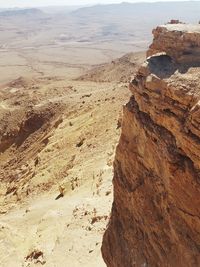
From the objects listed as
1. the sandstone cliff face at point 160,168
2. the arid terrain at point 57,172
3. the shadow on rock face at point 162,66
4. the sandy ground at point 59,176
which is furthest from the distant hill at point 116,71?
the shadow on rock face at point 162,66

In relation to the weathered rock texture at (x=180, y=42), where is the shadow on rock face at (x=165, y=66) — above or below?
below

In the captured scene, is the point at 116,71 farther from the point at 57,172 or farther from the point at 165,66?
the point at 165,66

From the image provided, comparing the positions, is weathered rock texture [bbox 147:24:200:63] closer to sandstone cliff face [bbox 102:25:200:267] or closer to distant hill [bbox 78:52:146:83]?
sandstone cliff face [bbox 102:25:200:267]

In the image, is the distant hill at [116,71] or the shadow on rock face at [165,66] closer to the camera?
the shadow on rock face at [165,66]

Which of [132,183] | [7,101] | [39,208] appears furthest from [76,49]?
[132,183]

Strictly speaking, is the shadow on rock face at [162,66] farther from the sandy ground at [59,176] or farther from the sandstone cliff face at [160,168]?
the sandy ground at [59,176]

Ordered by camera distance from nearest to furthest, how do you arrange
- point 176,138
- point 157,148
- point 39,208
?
point 176,138 < point 157,148 < point 39,208

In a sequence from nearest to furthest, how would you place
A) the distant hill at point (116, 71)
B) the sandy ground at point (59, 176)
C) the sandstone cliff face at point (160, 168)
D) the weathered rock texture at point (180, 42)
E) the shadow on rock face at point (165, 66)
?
the sandstone cliff face at point (160, 168) < the shadow on rock face at point (165, 66) < the weathered rock texture at point (180, 42) < the sandy ground at point (59, 176) < the distant hill at point (116, 71)

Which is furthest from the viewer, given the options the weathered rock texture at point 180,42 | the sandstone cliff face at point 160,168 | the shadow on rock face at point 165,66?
the weathered rock texture at point 180,42

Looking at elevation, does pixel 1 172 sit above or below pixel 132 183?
below

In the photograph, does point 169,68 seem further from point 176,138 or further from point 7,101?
point 7,101
